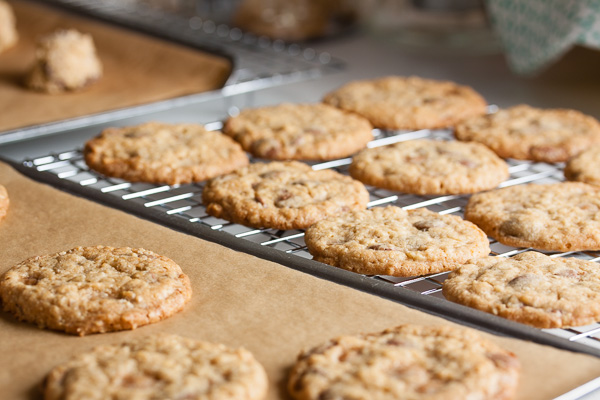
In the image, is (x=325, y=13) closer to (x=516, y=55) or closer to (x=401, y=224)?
(x=516, y=55)

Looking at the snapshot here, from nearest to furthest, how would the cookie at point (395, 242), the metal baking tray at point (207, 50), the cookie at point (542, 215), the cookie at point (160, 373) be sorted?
the cookie at point (160, 373)
the cookie at point (395, 242)
the cookie at point (542, 215)
the metal baking tray at point (207, 50)

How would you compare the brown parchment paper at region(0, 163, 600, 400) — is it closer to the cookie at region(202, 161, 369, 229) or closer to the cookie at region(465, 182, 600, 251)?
the cookie at region(202, 161, 369, 229)

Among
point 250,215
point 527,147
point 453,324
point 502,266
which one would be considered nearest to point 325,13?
point 527,147

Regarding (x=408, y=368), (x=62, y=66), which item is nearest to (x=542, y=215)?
(x=408, y=368)

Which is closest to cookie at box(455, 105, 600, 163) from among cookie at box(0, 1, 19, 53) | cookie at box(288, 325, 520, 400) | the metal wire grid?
the metal wire grid

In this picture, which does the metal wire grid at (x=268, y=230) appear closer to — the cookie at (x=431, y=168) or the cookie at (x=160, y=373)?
the cookie at (x=431, y=168)

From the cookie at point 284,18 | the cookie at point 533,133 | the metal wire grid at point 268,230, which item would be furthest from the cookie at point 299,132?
the cookie at point 284,18
